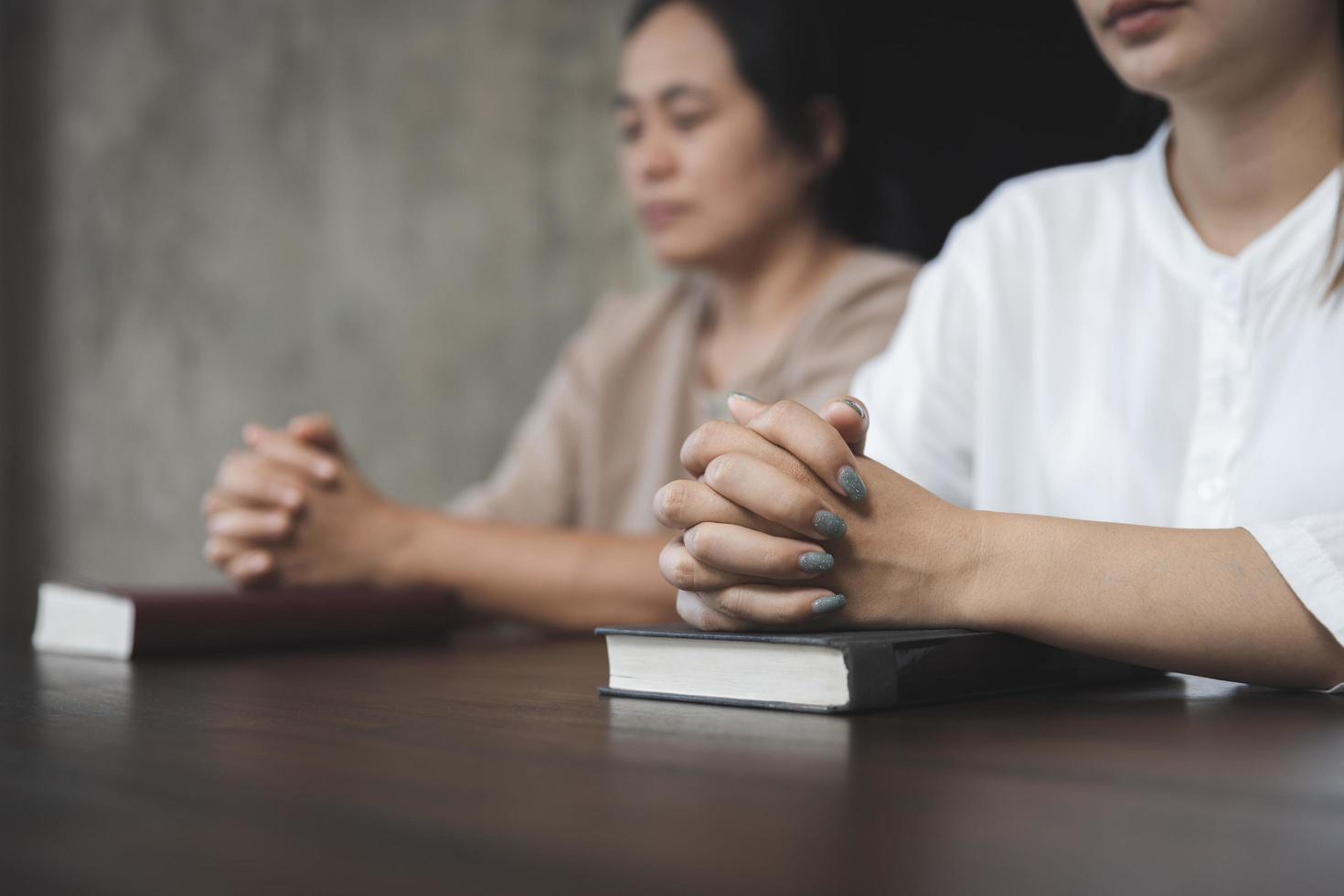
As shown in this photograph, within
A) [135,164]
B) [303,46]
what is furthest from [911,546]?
[135,164]

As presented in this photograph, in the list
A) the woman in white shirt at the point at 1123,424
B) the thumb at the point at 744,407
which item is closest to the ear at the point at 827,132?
the woman in white shirt at the point at 1123,424

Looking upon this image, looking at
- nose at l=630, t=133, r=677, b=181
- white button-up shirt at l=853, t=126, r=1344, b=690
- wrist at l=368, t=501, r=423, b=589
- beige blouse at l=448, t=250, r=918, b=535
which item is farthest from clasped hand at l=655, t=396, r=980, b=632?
nose at l=630, t=133, r=677, b=181

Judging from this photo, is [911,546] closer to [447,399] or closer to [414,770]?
[414,770]

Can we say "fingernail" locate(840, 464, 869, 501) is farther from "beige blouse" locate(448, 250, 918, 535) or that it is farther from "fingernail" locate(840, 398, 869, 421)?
"beige blouse" locate(448, 250, 918, 535)

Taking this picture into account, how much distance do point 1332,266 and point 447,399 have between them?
7.64 feet

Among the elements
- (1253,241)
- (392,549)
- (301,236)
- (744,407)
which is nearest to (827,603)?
(744,407)

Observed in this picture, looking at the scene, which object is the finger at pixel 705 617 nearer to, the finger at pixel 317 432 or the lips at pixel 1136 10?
the lips at pixel 1136 10

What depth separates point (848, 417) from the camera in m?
0.68

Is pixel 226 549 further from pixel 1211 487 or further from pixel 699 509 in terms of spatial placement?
pixel 1211 487

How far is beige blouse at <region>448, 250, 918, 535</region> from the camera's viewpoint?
1813 mm

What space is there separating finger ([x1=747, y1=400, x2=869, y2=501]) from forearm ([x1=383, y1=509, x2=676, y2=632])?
1.90ft

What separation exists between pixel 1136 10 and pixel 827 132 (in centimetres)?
97

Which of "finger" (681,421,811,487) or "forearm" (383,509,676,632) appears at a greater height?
"finger" (681,421,811,487)

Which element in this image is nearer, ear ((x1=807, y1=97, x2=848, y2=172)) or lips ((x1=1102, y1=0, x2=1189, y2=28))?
lips ((x1=1102, y1=0, x2=1189, y2=28))
